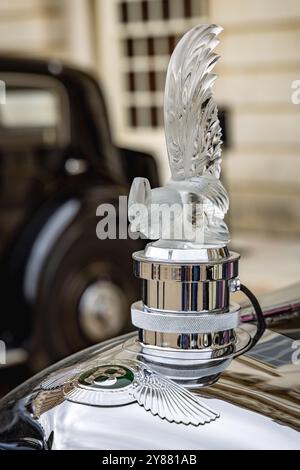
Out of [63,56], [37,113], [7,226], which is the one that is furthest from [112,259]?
[63,56]

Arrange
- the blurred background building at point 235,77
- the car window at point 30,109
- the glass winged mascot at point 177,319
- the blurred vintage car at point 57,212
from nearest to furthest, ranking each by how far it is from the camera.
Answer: the glass winged mascot at point 177,319 → the blurred vintage car at point 57,212 → the car window at point 30,109 → the blurred background building at point 235,77

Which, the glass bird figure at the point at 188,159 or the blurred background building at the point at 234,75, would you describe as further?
the blurred background building at the point at 234,75

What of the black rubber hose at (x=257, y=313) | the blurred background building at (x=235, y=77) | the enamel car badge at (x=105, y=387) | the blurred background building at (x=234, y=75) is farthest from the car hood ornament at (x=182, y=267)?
the blurred background building at (x=234, y=75)

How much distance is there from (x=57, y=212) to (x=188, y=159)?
2.80 meters

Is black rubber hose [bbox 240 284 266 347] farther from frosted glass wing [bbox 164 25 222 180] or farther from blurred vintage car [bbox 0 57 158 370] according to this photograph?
blurred vintage car [bbox 0 57 158 370]

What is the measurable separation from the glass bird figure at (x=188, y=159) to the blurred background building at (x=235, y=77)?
505 centimetres

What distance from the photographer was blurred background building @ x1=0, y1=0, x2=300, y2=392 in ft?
23.3

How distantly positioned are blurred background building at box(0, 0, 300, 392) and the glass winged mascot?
5040 millimetres

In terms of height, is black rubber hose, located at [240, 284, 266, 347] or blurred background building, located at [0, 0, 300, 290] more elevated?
blurred background building, located at [0, 0, 300, 290]

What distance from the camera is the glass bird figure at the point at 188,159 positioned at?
2.73 ft

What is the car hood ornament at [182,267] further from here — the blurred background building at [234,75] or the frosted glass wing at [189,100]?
the blurred background building at [234,75]

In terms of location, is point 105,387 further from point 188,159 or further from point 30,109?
point 30,109

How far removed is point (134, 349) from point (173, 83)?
0.30m

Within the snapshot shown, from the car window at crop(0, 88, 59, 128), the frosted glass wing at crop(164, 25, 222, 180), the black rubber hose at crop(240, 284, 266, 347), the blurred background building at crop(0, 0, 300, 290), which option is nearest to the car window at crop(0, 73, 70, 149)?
the car window at crop(0, 88, 59, 128)
